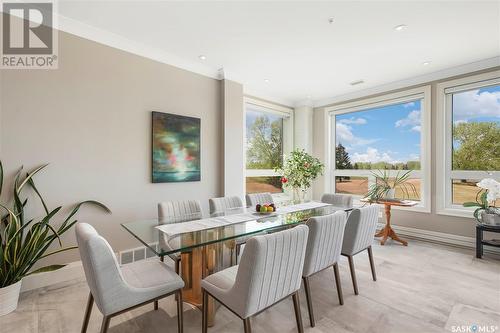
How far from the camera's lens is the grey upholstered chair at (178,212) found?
2.32 metres

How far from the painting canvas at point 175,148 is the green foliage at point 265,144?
143 centimetres

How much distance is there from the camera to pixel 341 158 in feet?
17.4

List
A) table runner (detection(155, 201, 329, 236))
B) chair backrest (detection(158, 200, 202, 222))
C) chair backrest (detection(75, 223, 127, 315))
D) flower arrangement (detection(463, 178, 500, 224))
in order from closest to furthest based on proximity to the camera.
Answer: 1. chair backrest (detection(75, 223, 127, 315))
2. table runner (detection(155, 201, 329, 236))
3. chair backrest (detection(158, 200, 202, 222))
4. flower arrangement (detection(463, 178, 500, 224))

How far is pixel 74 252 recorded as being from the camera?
2650 millimetres

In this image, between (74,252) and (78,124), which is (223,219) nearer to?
(74,252)

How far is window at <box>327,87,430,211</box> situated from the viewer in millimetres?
4133

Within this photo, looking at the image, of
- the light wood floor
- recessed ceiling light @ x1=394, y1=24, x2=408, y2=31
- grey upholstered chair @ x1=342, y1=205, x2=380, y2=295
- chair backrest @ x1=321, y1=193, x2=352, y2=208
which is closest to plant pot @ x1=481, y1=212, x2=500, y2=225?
the light wood floor

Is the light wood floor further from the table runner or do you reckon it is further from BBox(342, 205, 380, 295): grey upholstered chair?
the table runner

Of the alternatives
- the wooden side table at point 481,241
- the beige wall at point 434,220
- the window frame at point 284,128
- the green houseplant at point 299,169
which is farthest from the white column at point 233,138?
the wooden side table at point 481,241

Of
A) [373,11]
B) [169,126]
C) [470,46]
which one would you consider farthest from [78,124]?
[470,46]

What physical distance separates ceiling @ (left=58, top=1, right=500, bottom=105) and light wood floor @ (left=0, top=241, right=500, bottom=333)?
2.74 m

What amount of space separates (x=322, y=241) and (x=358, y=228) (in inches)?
23.5

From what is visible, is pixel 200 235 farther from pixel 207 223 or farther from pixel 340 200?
pixel 340 200

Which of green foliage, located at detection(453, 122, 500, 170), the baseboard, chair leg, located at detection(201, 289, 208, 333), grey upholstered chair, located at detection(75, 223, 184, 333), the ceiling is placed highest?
the ceiling
